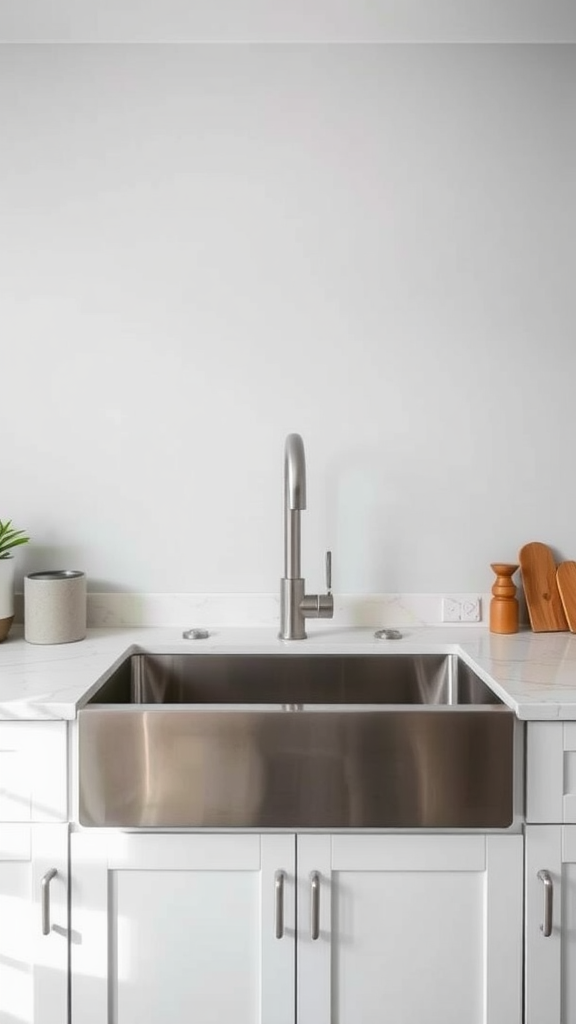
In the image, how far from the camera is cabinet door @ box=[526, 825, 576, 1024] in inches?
52.4

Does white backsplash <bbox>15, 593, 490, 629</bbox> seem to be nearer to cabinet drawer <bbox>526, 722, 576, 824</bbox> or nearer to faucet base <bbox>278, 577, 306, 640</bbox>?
faucet base <bbox>278, 577, 306, 640</bbox>

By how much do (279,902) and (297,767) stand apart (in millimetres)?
238

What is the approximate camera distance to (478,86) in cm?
194

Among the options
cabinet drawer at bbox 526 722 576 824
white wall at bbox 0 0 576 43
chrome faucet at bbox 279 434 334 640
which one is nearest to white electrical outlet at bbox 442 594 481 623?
chrome faucet at bbox 279 434 334 640

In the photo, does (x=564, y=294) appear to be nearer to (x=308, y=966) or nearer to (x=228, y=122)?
(x=228, y=122)

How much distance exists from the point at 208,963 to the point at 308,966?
0.17 meters

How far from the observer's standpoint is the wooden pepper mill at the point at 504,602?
74.0 inches

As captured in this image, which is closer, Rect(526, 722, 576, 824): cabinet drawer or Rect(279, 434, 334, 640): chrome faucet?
Rect(526, 722, 576, 824): cabinet drawer

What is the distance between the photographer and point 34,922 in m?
1.35

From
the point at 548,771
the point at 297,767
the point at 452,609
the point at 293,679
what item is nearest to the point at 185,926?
the point at 297,767

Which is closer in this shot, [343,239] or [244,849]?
[244,849]

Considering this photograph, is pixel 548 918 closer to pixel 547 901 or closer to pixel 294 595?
pixel 547 901

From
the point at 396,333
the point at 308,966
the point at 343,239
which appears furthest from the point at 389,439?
the point at 308,966

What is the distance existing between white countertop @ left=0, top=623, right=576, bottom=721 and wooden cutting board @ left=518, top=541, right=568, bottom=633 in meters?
0.04
